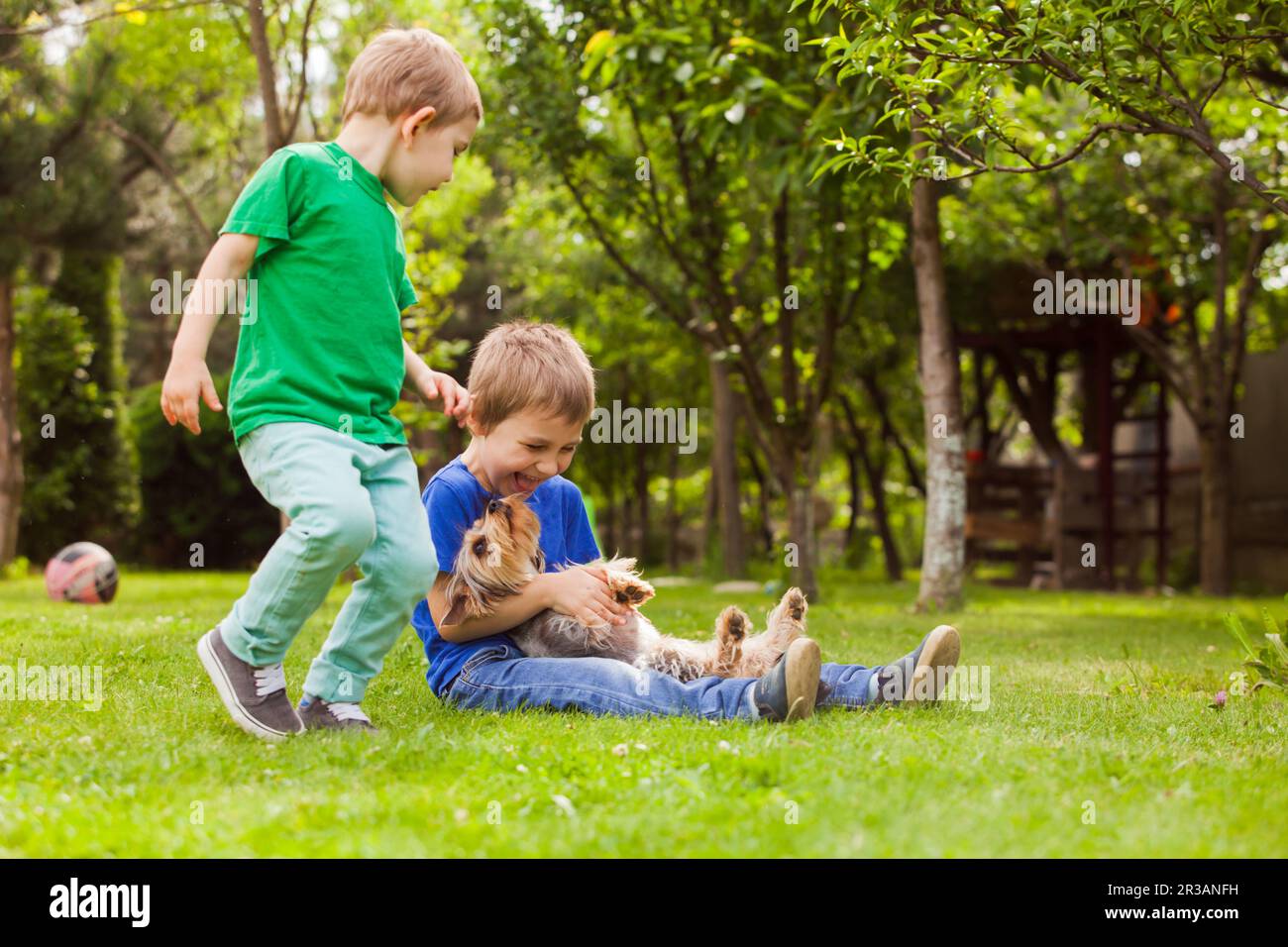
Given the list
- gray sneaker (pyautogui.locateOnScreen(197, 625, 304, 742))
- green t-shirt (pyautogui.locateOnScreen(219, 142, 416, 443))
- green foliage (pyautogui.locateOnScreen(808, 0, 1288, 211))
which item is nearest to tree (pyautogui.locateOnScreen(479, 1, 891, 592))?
green foliage (pyautogui.locateOnScreen(808, 0, 1288, 211))

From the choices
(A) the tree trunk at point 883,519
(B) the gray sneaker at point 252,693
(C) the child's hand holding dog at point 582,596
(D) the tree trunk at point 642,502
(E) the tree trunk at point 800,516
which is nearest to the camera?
(B) the gray sneaker at point 252,693

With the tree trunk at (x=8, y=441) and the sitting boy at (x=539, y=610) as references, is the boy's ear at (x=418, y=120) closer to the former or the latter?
the sitting boy at (x=539, y=610)

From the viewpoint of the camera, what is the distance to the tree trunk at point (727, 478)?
1652 centimetres

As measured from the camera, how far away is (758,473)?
1031 inches

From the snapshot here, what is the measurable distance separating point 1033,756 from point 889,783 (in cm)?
60

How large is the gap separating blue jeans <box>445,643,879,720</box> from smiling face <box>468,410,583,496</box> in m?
0.61

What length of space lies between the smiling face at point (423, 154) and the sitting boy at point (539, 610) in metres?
0.66

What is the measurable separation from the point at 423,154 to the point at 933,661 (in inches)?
93.9

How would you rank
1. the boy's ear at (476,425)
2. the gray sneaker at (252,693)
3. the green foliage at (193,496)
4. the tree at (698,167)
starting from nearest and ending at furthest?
the gray sneaker at (252,693)
the boy's ear at (476,425)
the tree at (698,167)
the green foliage at (193,496)

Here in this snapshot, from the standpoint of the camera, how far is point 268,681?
11.7 ft

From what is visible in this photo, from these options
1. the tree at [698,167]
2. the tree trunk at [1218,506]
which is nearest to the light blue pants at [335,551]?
the tree at [698,167]
